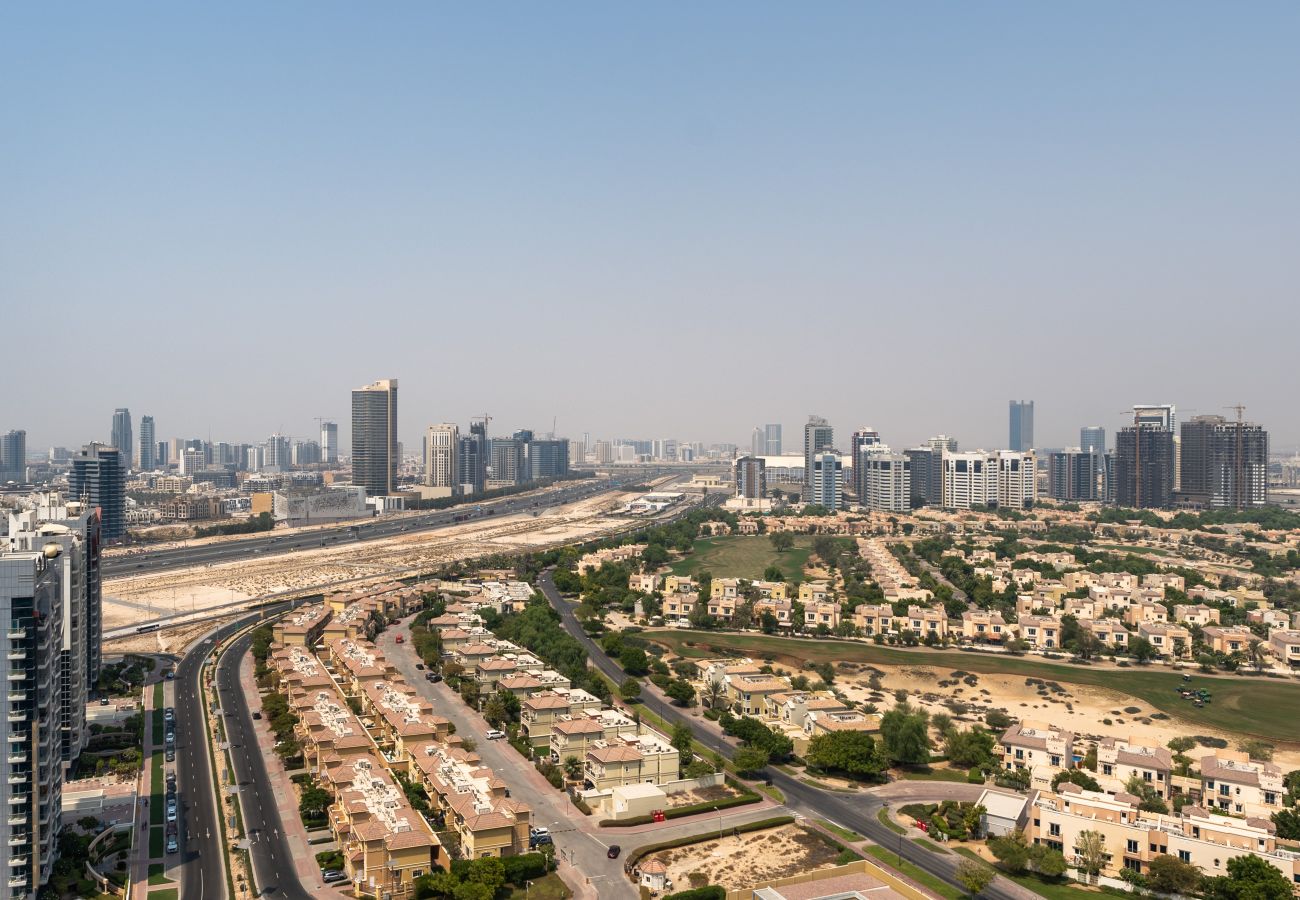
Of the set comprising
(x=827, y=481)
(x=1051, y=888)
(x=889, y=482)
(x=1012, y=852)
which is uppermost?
(x=889, y=482)

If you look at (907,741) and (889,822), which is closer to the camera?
(889,822)

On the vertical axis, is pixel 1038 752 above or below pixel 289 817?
above

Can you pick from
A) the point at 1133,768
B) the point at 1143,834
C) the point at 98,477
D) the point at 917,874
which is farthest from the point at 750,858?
the point at 98,477

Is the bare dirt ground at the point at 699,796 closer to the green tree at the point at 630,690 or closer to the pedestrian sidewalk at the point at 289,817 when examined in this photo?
the green tree at the point at 630,690

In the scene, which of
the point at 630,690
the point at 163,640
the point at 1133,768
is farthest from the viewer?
the point at 163,640

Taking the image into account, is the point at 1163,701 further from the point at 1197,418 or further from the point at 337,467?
the point at 337,467

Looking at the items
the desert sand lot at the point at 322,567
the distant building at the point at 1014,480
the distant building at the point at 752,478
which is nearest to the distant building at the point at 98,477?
the desert sand lot at the point at 322,567

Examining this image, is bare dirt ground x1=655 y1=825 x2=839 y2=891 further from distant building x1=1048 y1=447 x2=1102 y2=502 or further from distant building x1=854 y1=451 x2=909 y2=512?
distant building x1=1048 y1=447 x2=1102 y2=502

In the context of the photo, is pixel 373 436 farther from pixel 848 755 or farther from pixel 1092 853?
pixel 1092 853
